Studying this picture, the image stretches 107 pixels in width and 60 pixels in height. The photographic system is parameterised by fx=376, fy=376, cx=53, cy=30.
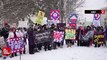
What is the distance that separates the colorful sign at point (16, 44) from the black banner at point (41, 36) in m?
1.41

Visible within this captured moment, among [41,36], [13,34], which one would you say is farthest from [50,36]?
[13,34]

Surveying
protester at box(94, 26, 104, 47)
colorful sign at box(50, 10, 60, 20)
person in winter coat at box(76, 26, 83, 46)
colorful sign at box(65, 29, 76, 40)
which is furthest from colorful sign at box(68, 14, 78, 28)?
protester at box(94, 26, 104, 47)

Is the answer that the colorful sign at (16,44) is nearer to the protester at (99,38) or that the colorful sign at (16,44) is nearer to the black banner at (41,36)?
the black banner at (41,36)

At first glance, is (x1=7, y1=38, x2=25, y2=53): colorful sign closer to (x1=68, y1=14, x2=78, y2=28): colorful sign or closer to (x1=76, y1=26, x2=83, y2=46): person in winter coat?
(x1=76, y1=26, x2=83, y2=46): person in winter coat

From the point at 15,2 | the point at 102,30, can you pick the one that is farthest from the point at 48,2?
the point at 102,30

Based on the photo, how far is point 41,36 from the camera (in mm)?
22031

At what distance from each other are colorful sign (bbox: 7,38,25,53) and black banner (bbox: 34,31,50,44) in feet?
4.62

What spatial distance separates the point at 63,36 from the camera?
24203 millimetres

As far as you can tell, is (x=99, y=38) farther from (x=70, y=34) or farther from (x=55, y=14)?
(x=55, y=14)

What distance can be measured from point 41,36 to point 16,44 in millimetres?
2587

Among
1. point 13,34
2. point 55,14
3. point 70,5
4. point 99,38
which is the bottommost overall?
point 99,38

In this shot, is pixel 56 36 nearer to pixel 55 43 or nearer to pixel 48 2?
pixel 55 43

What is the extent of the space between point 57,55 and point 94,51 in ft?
10.6

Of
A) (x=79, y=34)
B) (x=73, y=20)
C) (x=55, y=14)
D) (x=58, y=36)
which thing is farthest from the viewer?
(x=73, y=20)
